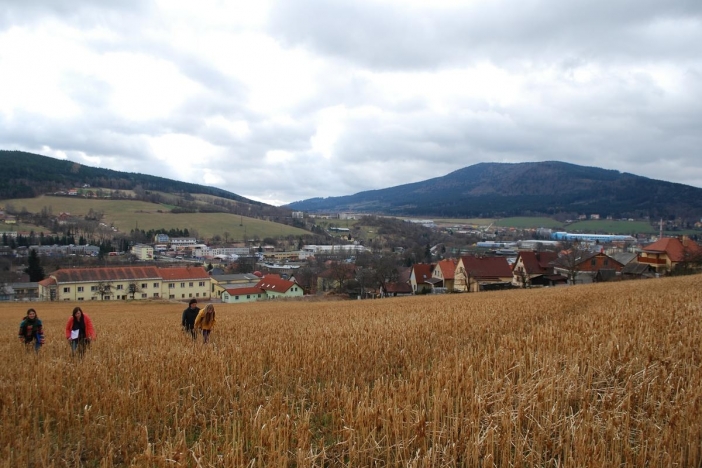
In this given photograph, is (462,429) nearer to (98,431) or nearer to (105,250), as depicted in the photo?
(98,431)

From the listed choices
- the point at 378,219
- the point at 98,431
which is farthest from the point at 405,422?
the point at 378,219

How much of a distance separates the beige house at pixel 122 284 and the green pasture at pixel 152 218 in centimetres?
7137

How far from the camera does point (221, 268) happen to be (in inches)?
4026

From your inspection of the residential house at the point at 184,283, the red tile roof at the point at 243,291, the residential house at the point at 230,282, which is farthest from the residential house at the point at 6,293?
the red tile roof at the point at 243,291

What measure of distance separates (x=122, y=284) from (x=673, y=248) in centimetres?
7860

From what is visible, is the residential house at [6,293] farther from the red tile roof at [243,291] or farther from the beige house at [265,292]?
the red tile roof at [243,291]

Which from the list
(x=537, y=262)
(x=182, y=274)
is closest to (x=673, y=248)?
(x=537, y=262)

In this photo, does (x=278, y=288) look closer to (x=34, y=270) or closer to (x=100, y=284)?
(x=100, y=284)

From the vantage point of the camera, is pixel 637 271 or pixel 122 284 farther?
pixel 122 284

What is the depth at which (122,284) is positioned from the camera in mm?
70688

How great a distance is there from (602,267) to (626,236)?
13010cm

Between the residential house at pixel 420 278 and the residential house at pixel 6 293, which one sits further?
the residential house at pixel 6 293

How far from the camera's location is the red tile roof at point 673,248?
4593 centimetres

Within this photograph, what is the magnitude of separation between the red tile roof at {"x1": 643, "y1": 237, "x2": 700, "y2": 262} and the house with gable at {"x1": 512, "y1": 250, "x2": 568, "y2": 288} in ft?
33.8
